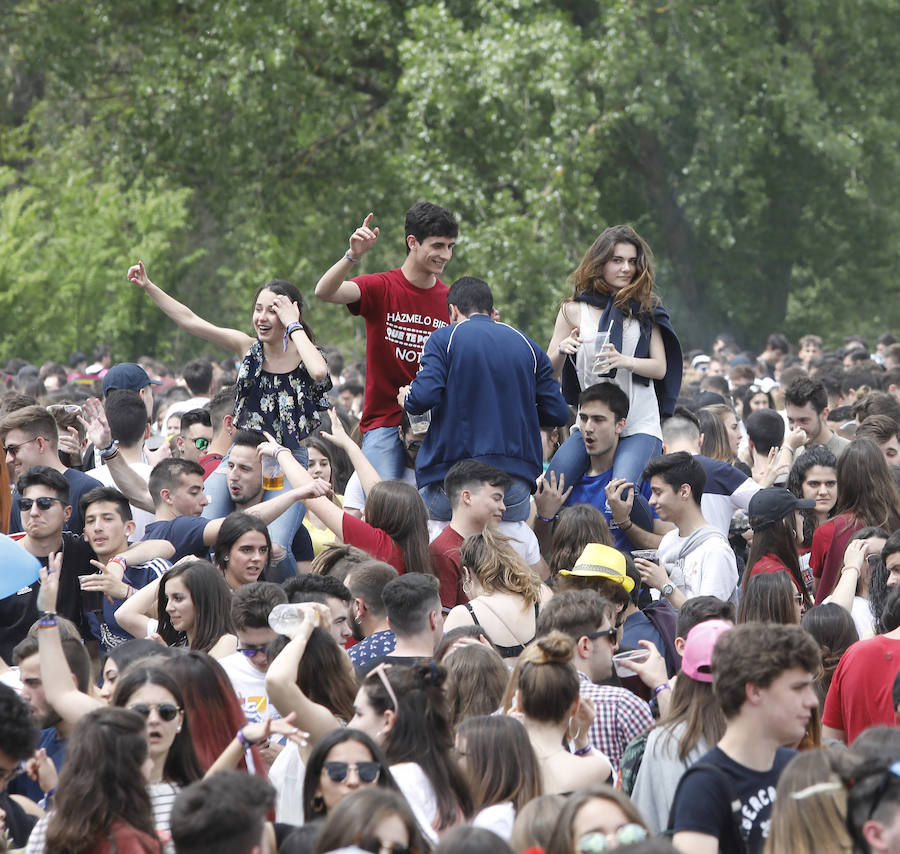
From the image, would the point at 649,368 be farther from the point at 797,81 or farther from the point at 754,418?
the point at 797,81

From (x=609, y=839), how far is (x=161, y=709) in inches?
62.8

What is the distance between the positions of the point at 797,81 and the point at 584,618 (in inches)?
773

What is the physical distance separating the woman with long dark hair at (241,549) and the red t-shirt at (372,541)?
43cm

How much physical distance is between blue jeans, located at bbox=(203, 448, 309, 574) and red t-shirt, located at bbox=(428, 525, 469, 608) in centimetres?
88

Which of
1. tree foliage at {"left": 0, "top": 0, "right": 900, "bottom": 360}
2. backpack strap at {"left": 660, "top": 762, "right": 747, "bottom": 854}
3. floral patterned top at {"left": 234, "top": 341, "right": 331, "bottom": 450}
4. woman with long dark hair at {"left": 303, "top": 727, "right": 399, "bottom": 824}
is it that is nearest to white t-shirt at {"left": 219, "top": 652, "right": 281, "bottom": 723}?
woman with long dark hair at {"left": 303, "top": 727, "right": 399, "bottom": 824}

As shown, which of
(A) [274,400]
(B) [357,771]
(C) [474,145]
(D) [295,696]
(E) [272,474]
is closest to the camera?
(B) [357,771]

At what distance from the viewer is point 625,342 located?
8.16m

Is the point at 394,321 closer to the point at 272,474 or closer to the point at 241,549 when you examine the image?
the point at 272,474

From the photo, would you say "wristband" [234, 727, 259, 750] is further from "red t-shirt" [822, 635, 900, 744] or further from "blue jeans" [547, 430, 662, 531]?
"blue jeans" [547, 430, 662, 531]

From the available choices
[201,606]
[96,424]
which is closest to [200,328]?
[96,424]

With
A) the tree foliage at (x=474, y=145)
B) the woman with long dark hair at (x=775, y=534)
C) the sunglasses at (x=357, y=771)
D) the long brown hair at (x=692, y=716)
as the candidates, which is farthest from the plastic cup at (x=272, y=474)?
the tree foliage at (x=474, y=145)

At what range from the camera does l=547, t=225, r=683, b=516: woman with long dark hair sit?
8055 mm

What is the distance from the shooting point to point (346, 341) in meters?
35.4

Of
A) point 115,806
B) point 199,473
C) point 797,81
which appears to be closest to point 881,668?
point 115,806
